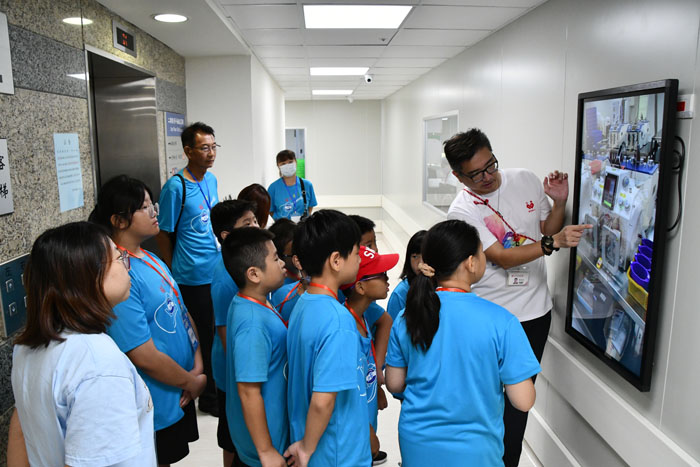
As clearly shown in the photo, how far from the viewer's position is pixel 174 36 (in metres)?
4.07

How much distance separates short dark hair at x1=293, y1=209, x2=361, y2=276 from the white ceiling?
2118 millimetres

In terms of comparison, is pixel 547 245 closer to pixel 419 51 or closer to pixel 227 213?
pixel 227 213

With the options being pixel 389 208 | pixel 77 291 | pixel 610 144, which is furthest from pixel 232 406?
pixel 389 208

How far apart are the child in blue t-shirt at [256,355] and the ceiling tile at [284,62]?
4.28m

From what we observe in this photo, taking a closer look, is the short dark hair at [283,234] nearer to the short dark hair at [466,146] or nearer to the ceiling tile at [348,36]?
the short dark hair at [466,146]

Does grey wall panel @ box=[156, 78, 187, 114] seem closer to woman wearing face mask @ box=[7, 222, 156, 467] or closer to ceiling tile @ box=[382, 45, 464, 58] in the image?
ceiling tile @ box=[382, 45, 464, 58]

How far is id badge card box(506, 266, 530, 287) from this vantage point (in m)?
2.61

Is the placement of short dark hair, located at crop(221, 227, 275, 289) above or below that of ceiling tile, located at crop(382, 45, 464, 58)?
below

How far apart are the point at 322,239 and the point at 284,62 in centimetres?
483

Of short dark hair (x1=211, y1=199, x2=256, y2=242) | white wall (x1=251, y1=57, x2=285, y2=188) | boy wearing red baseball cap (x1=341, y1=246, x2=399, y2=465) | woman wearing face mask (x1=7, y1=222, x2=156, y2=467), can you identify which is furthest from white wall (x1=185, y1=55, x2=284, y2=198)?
woman wearing face mask (x1=7, y1=222, x2=156, y2=467)

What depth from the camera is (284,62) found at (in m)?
5.96

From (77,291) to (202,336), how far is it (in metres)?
2.51

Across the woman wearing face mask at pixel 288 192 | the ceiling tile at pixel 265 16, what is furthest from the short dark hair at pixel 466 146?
the woman wearing face mask at pixel 288 192

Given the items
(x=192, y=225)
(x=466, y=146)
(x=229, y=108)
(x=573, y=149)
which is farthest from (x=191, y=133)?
(x=573, y=149)
